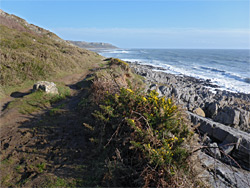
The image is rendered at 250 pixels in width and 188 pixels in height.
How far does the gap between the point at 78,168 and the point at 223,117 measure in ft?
43.5

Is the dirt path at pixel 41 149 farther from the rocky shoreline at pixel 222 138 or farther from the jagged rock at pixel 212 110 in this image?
the jagged rock at pixel 212 110

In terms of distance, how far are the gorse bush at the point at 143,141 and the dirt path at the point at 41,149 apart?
3.07ft

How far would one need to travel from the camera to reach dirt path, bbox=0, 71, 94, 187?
364 cm

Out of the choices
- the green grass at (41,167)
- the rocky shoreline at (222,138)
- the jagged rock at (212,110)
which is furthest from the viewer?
the jagged rock at (212,110)

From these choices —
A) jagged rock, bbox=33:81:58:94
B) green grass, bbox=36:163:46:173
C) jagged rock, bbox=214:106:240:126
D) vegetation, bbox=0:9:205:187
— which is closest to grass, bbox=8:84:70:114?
jagged rock, bbox=33:81:58:94

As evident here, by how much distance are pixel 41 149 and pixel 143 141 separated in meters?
3.32

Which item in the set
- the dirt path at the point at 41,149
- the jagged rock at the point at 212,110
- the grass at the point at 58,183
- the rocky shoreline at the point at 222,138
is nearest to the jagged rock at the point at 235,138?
the rocky shoreline at the point at 222,138

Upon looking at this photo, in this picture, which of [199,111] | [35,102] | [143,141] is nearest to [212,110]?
[199,111]

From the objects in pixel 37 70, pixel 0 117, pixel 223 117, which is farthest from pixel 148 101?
pixel 37 70

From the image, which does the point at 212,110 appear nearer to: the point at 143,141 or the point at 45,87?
the point at 143,141

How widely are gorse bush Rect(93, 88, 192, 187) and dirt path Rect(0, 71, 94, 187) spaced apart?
935 mm

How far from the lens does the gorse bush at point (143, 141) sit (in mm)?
3156

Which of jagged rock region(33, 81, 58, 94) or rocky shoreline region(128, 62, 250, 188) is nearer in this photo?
rocky shoreline region(128, 62, 250, 188)

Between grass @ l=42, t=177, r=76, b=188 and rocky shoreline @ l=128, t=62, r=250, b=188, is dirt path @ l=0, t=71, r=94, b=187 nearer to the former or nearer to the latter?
grass @ l=42, t=177, r=76, b=188
